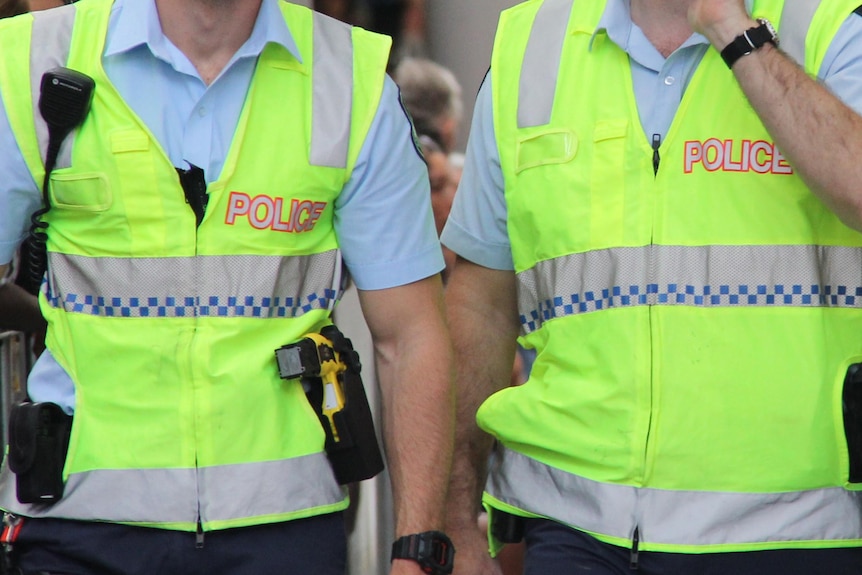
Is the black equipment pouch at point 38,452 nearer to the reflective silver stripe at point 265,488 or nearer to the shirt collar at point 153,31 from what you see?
the reflective silver stripe at point 265,488

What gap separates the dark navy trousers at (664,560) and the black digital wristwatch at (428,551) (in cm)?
21

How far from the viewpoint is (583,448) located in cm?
341

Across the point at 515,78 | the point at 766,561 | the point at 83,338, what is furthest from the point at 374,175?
the point at 766,561

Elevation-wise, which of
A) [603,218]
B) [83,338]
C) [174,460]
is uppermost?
[603,218]

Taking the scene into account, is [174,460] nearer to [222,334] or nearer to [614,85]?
[222,334]

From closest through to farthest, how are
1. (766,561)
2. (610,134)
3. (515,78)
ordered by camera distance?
(766,561) → (610,134) → (515,78)

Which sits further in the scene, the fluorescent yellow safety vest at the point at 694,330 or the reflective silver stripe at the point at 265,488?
the reflective silver stripe at the point at 265,488

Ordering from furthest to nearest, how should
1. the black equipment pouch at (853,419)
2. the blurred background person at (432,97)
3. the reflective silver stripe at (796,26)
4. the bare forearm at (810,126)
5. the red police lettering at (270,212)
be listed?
the blurred background person at (432,97) → the red police lettering at (270,212) → the reflective silver stripe at (796,26) → the black equipment pouch at (853,419) → the bare forearm at (810,126)

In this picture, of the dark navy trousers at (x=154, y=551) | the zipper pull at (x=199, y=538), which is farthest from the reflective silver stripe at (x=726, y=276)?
the zipper pull at (x=199, y=538)

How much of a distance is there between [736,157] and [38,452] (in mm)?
1592

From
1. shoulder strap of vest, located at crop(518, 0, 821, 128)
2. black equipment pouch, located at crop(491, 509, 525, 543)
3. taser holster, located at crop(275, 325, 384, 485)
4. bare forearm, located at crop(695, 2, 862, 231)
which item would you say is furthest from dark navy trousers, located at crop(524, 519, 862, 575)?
shoulder strap of vest, located at crop(518, 0, 821, 128)

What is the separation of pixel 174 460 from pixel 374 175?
0.79 metres

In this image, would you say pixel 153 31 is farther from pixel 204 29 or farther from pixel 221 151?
pixel 221 151

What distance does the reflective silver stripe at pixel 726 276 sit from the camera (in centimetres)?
328
